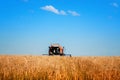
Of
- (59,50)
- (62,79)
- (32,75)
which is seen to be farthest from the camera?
(59,50)

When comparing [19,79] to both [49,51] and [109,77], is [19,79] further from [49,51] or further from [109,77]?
[49,51]

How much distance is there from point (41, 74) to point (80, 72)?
130 centimetres

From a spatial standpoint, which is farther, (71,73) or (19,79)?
(71,73)

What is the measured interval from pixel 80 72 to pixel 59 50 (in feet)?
70.3

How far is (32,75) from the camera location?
28.1 ft

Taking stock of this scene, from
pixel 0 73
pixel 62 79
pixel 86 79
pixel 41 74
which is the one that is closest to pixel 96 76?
pixel 86 79

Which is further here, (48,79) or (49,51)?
(49,51)

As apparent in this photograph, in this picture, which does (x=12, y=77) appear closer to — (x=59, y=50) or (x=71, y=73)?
(x=71, y=73)

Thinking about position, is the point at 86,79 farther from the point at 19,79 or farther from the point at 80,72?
the point at 19,79

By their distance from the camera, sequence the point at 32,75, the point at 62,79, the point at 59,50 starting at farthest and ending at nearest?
the point at 59,50, the point at 32,75, the point at 62,79

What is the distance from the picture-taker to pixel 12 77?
849 centimetres

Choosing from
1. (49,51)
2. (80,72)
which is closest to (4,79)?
(80,72)

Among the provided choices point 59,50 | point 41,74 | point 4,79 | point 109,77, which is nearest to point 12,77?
point 4,79

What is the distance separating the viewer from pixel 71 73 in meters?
8.74
